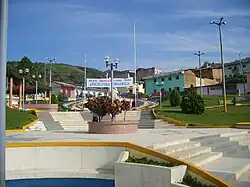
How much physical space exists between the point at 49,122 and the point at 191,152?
14385 millimetres

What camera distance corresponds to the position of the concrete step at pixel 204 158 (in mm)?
7887

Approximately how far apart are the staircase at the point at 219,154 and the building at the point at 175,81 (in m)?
42.6

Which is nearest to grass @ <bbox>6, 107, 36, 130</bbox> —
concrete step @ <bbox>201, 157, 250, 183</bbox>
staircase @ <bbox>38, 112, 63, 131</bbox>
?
staircase @ <bbox>38, 112, 63, 131</bbox>

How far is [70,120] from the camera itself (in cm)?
2298

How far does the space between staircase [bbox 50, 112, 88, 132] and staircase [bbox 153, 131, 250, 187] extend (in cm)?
1086

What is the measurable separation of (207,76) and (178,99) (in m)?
37.4

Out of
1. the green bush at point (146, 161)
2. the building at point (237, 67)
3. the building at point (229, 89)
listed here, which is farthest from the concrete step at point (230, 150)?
the building at point (237, 67)

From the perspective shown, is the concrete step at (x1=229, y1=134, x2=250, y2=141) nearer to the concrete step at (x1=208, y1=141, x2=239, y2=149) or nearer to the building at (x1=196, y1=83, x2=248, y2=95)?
the concrete step at (x1=208, y1=141, x2=239, y2=149)

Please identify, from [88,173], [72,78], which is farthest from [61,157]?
[72,78]

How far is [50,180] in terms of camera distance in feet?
25.9

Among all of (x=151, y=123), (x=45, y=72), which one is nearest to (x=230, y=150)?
(x=151, y=123)

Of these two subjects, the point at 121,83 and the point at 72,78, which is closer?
the point at 121,83

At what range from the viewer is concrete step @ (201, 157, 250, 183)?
6.58 metres

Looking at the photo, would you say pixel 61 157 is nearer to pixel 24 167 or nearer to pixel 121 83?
pixel 24 167
